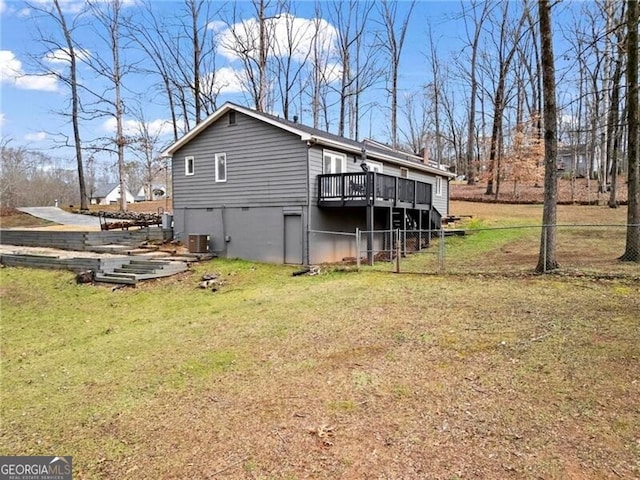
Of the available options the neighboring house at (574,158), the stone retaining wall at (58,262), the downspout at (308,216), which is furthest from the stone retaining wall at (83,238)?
the neighboring house at (574,158)

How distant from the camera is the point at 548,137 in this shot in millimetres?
9703

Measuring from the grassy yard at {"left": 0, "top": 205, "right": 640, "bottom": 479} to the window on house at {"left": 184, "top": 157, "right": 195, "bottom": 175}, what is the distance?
986cm

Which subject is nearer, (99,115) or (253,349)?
(253,349)

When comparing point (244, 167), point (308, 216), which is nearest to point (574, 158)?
point (308, 216)

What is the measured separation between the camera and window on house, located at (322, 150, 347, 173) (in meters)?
15.5

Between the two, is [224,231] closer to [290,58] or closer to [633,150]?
[633,150]

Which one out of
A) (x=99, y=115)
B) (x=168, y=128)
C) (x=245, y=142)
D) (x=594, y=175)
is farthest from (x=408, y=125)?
(x=245, y=142)

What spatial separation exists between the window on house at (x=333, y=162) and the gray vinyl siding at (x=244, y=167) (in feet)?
3.80

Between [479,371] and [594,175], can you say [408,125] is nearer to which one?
[594,175]

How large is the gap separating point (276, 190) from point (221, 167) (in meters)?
2.97

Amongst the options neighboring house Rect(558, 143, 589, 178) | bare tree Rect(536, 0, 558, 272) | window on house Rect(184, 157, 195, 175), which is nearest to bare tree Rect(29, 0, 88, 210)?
window on house Rect(184, 157, 195, 175)

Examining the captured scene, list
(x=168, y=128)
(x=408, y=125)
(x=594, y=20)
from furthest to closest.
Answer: (x=408, y=125), (x=168, y=128), (x=594, y=20)

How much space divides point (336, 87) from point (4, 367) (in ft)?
109

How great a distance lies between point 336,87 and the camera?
116 ft
